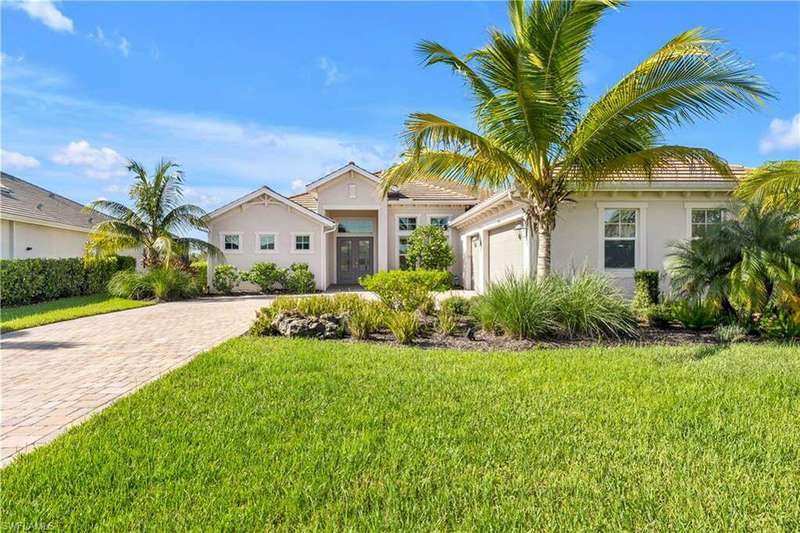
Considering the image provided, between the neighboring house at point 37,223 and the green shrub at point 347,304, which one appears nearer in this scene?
the green shrub at point 347,304

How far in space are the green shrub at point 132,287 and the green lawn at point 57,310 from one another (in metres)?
0.33

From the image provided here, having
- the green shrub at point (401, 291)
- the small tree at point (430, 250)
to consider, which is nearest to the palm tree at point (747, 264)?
the green shrub at point (401, 291)

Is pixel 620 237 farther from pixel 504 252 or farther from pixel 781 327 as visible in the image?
pixel 781 327

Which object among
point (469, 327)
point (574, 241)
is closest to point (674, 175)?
point (574, 241)

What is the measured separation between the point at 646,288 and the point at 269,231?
1617 cm

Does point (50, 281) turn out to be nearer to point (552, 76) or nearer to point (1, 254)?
point (1, 254)

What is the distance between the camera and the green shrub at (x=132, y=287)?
16.5 metres

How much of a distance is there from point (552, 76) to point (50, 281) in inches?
747

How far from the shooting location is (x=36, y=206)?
19812 millimetres

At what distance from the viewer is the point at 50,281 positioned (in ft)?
52.2

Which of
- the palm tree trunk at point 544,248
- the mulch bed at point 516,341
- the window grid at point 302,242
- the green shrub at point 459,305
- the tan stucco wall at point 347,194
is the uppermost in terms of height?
the tan stucco wall at point 347,194

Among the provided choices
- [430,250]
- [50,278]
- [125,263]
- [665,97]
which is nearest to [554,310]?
[665,97]

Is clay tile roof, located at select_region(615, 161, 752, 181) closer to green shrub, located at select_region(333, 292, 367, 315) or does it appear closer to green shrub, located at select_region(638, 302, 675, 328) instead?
green shrub, located at select_region(638, 302, 675, 328)

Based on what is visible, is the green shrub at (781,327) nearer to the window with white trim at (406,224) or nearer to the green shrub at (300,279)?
the window with white trim at (406,224)
